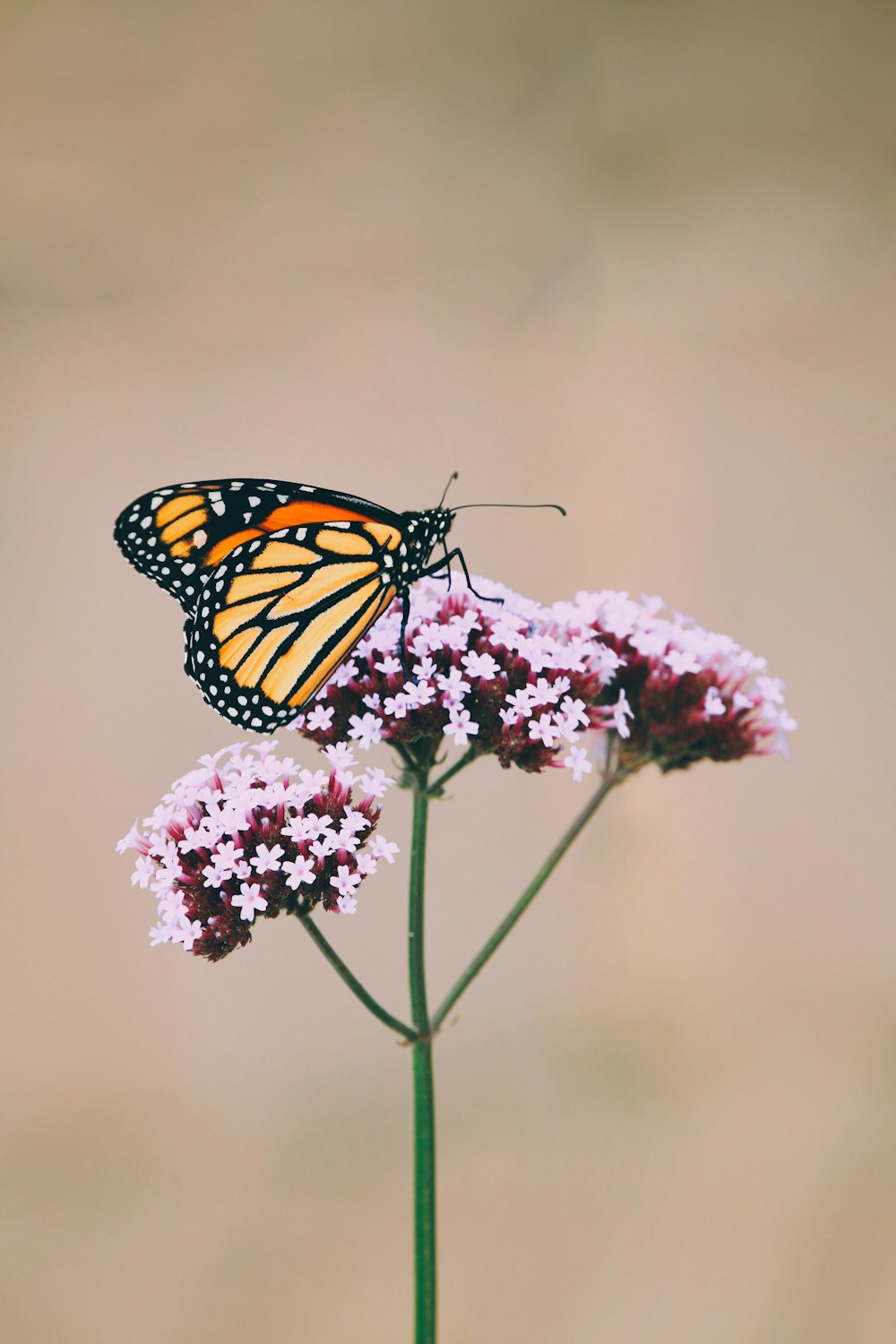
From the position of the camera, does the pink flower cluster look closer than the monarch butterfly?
Yes

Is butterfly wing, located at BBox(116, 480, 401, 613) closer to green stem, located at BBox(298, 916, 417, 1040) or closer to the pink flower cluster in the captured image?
the pink flower cluster

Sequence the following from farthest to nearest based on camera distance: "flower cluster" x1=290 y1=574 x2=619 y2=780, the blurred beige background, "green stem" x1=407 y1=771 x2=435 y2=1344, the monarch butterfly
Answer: the blurred beige background, the monarch butterfly, "flower cluster" x1=290 y1=574 x2=619 y2=780, "green stem" x1=407 y1=771 x2=435 y2=1344

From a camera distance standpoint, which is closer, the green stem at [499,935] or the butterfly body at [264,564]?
the green stem at [499,935]

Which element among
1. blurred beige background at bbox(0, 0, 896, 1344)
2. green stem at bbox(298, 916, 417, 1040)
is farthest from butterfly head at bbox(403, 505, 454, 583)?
blurred beige background at bbox(0, 0, 896, 1344)

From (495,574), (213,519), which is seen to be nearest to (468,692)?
(213,519)

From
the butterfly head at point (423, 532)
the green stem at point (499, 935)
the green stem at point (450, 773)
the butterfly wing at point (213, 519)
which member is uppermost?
the butterfly head at point (423, 532)

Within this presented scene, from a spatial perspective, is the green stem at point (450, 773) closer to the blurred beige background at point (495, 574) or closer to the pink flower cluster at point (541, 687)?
the pink flower cluster at point (541, 687)

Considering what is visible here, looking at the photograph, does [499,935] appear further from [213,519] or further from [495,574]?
[495,574]

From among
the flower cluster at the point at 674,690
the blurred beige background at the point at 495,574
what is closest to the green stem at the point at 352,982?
the flower cluster at the point at 674,690
